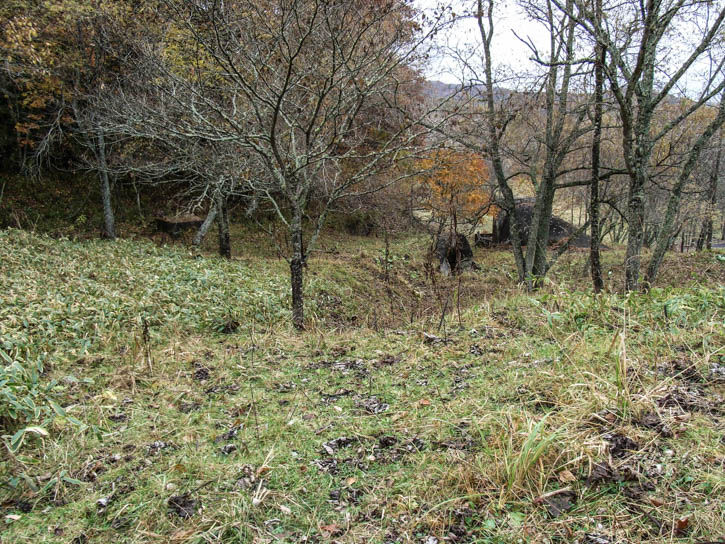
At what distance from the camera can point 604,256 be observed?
18766mm

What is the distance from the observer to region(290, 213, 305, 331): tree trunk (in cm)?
556

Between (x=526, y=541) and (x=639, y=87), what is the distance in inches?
299

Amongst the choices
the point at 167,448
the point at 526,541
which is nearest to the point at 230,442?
the point at 167,448

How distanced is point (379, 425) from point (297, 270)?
2.98 m

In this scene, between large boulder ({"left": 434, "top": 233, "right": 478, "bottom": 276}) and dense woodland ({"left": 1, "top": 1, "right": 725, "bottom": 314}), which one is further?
large boulder ({"left": 434, "top": 233, "right": 478, "bottom": 276})

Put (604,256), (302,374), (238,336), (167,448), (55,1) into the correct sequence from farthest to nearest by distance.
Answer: (604,256), (55,1), (238,336), (302,374), (167,448)

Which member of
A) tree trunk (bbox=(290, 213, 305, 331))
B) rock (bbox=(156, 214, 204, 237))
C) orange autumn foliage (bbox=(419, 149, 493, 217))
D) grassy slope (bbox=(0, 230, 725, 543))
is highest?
orange autumn foliage (bbox=(419, 149, 493, 217))

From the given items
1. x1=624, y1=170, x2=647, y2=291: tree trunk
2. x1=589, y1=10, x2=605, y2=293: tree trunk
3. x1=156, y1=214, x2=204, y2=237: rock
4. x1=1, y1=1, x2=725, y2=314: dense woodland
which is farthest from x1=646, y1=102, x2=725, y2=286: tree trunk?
x1=156, y1=214, x2=204, y2=237: rock

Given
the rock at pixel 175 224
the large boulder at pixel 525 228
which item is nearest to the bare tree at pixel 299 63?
the rock at pixel 175 224

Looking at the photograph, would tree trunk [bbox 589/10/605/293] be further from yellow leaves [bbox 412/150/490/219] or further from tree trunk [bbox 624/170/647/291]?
yellow leaves [bbox 412/150/490/219]

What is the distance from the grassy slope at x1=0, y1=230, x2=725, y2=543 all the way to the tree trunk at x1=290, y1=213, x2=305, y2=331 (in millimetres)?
292

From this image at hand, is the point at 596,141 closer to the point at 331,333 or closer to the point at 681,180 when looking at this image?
the point at 681,180

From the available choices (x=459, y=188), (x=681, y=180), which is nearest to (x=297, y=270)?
(x=681, y=180)

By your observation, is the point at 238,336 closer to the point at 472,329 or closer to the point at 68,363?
the point at 68,363
